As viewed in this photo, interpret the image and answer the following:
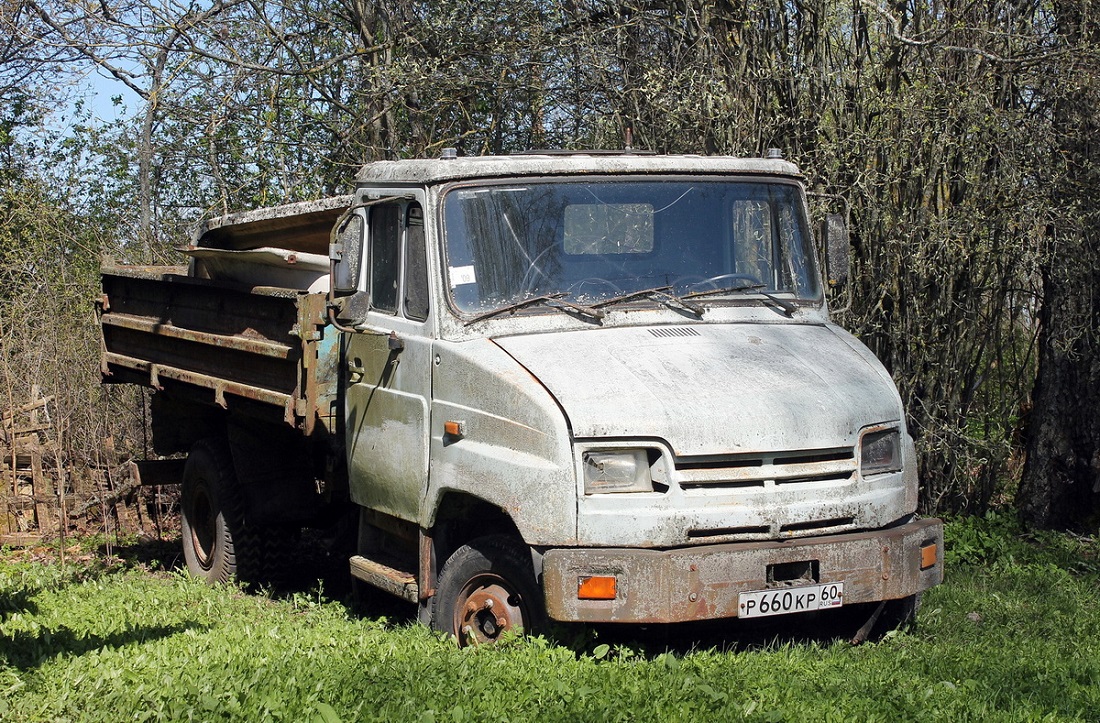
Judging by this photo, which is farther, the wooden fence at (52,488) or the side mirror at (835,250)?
the wooden fence at (52,488)

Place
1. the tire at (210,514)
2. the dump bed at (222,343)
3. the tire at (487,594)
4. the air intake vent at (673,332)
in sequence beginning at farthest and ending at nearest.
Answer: the tire at (210,514) → the dump bed at (222,343) → the air intake vent at (673,332) → the tire at (487,594)

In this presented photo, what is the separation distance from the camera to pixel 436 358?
18.9 ft

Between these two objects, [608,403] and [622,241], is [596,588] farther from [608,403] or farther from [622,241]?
[622,241]

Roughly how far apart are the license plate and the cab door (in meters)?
1.67

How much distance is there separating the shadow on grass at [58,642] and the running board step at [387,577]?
938 mm

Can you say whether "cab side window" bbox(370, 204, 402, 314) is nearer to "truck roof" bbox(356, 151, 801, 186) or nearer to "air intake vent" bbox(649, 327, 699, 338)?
"truck roof" bbox(356, 151, 801, 186)

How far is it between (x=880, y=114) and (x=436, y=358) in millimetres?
4201

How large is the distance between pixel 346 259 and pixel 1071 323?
527 cm

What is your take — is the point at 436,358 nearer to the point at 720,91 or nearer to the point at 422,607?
the point at 422,607

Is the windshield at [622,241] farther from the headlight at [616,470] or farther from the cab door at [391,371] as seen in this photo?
the headlight at [616,470]

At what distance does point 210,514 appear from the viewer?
8.55m

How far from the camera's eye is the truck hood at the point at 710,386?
496cm

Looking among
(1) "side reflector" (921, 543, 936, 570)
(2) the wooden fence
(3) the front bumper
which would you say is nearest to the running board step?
(3) the front bumper

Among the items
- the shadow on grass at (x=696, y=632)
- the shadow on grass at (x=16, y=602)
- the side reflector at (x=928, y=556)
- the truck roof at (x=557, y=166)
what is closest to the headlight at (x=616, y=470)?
the shadow on grass at (x=696, y=632)
